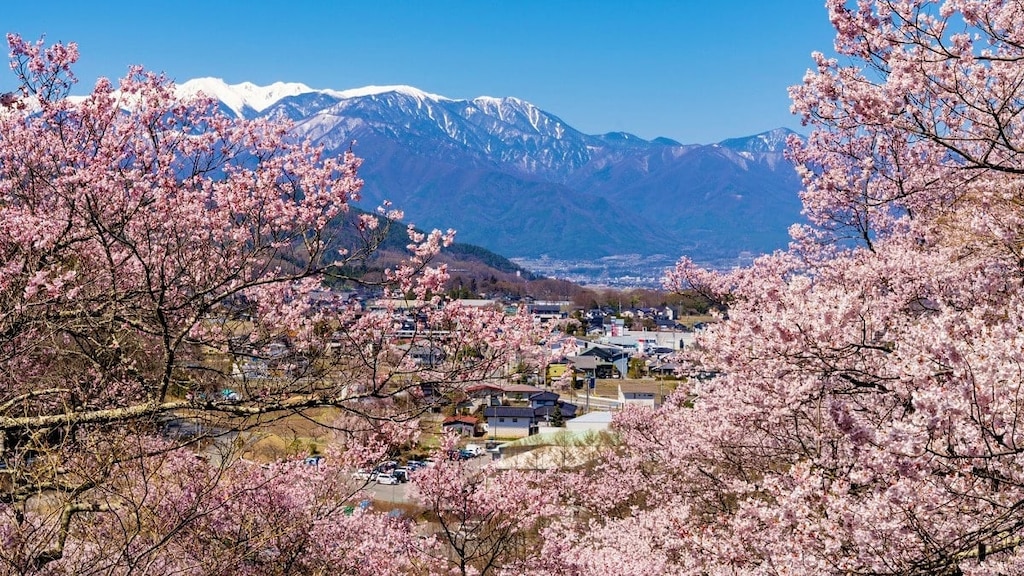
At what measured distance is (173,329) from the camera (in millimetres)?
6523

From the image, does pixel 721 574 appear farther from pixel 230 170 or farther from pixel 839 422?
pixel 230 170

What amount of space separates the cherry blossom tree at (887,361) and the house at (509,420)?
36723 mm

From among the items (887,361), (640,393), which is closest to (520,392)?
(640,393)

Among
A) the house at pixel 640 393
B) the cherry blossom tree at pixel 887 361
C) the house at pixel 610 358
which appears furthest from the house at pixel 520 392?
the cherry blossom tree at pixel 887 361

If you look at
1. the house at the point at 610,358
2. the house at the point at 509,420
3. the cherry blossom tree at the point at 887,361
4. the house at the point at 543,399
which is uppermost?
the cherry blossom tree at the point at 887,361

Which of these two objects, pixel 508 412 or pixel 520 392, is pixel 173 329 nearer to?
pixel 508 412

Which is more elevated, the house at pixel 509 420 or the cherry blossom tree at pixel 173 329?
A: the cherry blossom tree at pixel 173 329

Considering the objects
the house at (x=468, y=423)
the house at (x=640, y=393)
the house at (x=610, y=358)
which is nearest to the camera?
the house at (x=468, y=423)

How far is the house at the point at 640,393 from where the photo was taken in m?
55.0

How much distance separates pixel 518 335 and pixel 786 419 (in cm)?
269

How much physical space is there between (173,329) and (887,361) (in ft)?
18.8

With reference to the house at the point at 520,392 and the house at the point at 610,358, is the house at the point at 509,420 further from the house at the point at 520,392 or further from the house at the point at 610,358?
the house at the point at 610,358

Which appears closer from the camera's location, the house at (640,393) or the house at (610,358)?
the house at (640,393)

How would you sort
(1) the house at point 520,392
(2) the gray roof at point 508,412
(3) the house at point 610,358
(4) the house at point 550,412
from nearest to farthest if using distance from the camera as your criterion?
(2) the gray roof at point 508,412, (4) the house at point 550,412, (1) the house at point 520,392, (3) the house at point 610,358
